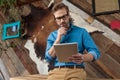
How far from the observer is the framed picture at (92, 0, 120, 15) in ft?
10.1

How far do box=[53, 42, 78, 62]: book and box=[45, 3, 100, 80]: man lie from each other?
3 centimetres

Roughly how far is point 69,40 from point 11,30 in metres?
1.75

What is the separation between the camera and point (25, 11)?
378 cm

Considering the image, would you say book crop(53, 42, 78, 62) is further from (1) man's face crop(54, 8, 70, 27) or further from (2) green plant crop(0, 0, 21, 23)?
(2) green plant crop(0, 0, 21, 23)

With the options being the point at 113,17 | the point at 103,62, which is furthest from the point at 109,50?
the point at 113,17

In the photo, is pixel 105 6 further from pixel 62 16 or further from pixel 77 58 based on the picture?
pixel 77 58

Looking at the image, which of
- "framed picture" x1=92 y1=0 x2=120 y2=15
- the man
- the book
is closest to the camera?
the book

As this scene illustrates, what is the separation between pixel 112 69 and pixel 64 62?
96 centimetres

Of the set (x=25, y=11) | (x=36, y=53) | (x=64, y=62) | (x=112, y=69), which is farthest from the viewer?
(x=25, y=11)

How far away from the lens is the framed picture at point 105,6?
10.1 feet

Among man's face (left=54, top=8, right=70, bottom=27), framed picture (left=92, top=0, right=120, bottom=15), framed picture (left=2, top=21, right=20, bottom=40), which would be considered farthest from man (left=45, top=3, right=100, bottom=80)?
framed picture (left=2, top=21, right=20, bottom=40)

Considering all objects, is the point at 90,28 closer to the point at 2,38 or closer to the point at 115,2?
the point at 115,2

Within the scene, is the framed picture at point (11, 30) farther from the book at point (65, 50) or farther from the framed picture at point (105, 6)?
the book at point (65, 50)

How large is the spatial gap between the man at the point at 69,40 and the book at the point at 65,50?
0.03 meters
